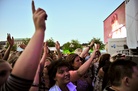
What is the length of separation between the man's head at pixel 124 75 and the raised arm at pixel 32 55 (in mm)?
1126

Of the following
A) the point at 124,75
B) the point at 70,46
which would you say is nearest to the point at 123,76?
the point at 124,75

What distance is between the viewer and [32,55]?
1095 mm

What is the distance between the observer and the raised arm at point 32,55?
1072mm

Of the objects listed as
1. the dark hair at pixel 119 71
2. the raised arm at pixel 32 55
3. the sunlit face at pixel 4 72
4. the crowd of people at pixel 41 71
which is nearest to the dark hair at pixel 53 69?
the crowd of people at pixel 41 71

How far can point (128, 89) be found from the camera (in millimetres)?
1910

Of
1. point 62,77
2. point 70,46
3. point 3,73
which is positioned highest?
point 3,73

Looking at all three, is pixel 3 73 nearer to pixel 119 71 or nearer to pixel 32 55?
pixel 32 55

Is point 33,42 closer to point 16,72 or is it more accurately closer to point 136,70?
point 16,72

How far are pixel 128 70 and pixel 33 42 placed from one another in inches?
47.6

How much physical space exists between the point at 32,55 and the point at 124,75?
119 centimetres

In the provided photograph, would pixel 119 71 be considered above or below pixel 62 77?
above

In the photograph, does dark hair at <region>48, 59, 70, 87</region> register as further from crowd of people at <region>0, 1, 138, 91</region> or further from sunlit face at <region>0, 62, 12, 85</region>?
sunlit face at <region>0, 62, 12, 85</region>

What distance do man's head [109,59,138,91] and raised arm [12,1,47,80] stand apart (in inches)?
44.3

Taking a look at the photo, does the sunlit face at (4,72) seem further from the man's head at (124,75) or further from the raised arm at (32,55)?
the man's head at (124,75)
